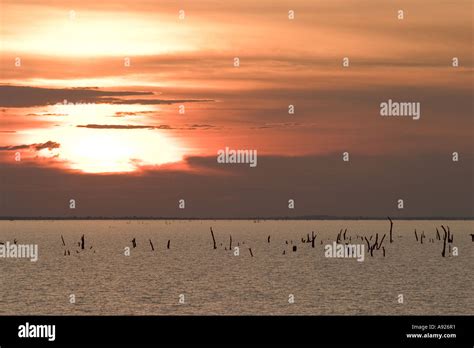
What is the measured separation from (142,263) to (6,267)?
884 inches

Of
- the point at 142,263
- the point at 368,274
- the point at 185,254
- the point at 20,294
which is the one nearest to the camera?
the point at 20,294

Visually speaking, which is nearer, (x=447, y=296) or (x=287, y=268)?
(x=447, y=296)

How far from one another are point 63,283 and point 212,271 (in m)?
25.7
